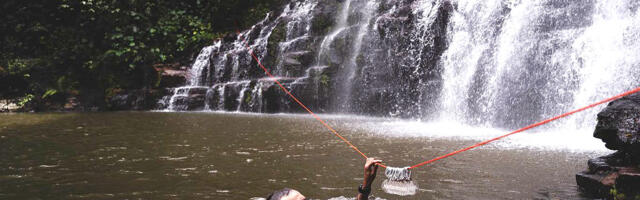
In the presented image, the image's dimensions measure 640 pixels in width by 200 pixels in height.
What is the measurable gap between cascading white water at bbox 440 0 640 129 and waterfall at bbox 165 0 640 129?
0.03m

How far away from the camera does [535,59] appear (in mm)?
12039

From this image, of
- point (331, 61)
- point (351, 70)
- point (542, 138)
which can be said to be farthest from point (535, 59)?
point (331, 61)

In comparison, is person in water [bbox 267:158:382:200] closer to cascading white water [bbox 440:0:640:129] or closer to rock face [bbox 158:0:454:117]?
cascading white water [bbox 440:0:640:129]

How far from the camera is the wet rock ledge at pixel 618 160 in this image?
3858 millimetres

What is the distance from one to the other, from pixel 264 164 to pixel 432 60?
33.3 feet

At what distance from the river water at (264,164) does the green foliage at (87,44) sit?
37.9ft

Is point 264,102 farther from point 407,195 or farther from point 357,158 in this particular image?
point 407,195

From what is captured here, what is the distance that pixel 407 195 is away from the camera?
4473 millimetres

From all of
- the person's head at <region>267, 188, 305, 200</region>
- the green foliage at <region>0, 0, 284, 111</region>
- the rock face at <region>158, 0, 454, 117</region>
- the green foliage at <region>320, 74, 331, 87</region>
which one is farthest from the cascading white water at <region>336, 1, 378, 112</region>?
the person's head at <region>267, 188, 305, 200</region>

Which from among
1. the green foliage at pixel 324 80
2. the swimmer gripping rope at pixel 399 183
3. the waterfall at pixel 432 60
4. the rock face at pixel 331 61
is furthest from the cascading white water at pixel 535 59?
the swimmer gripping rope at pixel 399 183

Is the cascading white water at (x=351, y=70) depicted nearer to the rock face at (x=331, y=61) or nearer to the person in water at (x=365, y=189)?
the rock face at (x=331, y=61)

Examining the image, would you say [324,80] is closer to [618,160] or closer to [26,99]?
[26,99]

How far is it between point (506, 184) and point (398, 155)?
2.03 m

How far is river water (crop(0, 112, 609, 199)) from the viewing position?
15.2 feet
